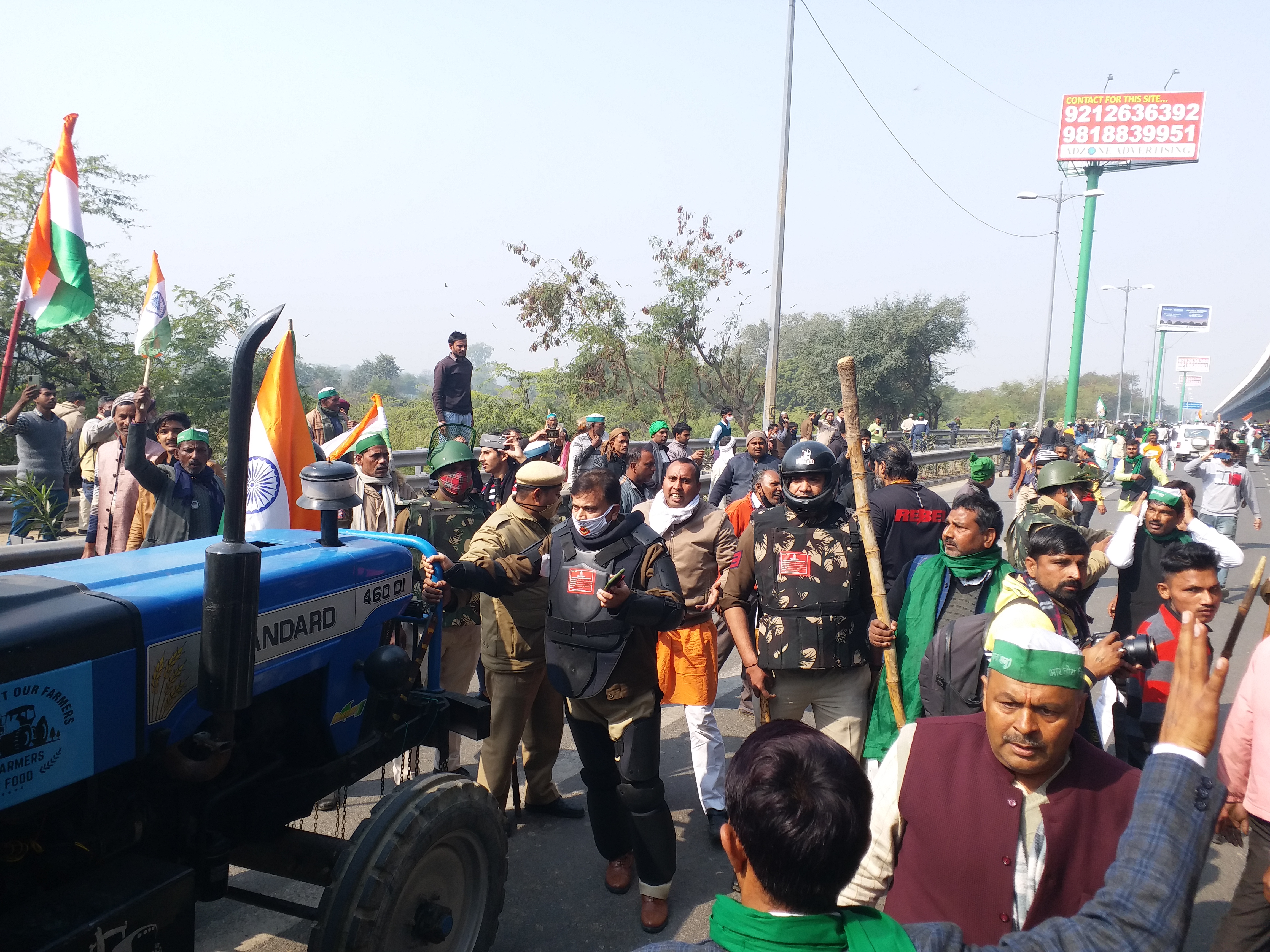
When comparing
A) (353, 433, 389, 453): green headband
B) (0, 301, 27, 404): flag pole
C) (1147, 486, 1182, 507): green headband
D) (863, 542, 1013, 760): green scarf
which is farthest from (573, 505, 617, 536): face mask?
(1147, 486, 1182, 507): green headband

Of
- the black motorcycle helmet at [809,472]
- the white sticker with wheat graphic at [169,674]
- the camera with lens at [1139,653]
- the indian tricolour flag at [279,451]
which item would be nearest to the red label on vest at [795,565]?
the black motorcycle helmet at [809,472]

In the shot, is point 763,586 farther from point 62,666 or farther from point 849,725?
point 62,666

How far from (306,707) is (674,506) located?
261 centimetres

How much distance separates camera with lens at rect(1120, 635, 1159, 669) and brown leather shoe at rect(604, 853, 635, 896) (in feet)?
6.78

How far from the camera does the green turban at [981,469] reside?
7.44m

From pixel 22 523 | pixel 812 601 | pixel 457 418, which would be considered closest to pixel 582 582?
pixel 812 601

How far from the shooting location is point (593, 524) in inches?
147

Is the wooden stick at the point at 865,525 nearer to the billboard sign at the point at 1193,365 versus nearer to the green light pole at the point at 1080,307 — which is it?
the green light pole at the point at 1080,307

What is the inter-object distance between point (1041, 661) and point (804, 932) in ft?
3.38

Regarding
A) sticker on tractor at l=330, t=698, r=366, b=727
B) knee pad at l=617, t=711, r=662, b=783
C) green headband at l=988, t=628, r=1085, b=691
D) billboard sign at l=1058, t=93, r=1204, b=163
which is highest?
billboard sign at l=1058, t=93, r=1204, b=163

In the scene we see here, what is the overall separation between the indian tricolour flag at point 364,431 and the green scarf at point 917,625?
3.84 m

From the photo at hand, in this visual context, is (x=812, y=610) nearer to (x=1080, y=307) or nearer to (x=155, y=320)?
(x=155, y=320)

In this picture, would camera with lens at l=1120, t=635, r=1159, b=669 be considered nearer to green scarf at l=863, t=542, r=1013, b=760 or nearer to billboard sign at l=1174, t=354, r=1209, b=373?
green scarf at l=863, t=542, r=1013, b=760

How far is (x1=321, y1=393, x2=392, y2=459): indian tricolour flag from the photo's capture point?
636cm
